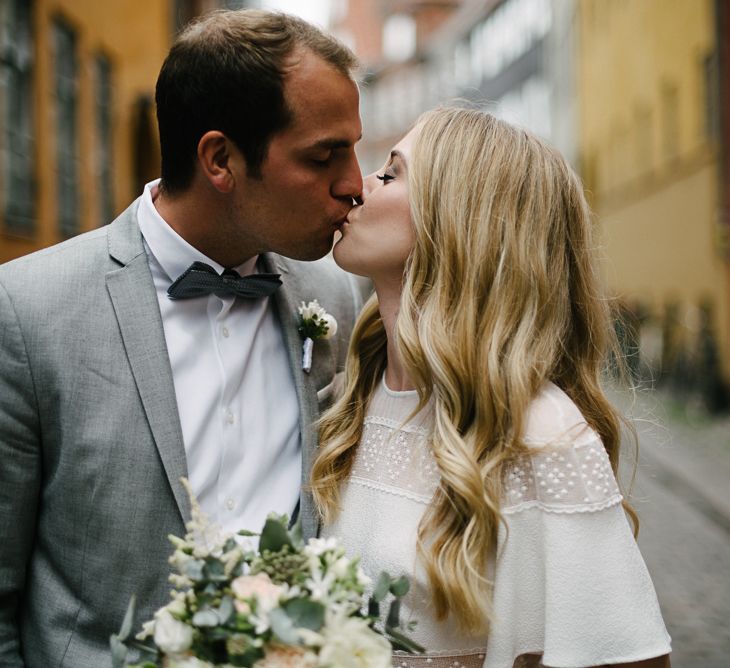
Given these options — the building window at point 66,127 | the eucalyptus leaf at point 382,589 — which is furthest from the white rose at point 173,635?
the building window at point 66,127

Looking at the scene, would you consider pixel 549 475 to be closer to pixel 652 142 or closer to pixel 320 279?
pixel 320 279

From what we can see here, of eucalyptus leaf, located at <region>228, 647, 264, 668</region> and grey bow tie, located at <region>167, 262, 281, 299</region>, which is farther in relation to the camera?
grey bow tie, located at <region>167, 262, 281, 299</region>

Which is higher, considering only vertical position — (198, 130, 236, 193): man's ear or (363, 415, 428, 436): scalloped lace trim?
(198, 130, 236, 193): man's ear

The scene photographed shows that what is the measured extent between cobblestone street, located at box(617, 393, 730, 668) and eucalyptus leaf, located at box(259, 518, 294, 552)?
1401mm

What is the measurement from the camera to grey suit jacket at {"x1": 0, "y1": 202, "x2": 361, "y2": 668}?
8.32 ft

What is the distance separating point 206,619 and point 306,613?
191mm

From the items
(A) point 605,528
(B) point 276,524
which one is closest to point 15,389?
(B) point 276,524

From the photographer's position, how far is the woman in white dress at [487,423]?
250 cm

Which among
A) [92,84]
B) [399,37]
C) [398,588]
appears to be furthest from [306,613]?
[399,37]

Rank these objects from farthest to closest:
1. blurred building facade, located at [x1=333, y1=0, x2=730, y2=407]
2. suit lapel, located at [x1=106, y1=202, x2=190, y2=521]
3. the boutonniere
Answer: blurred building facade, located at [x1=333, y1=0, x2=730, y2=407], the boutonniere, suit lapel, located at [x1=106, y1=202, x2=190, y2=521]

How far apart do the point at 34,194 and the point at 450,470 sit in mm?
8245

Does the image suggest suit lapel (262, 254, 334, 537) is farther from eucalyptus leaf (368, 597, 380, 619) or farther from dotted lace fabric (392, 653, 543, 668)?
eucalyptus leaf (368, 597, 380, 619)

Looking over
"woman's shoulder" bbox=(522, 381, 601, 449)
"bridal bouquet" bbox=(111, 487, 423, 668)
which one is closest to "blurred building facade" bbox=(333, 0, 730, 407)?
"woman's shoulder" bbox=(522, 381, 601, 449)

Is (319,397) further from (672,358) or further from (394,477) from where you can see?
(672,358)
